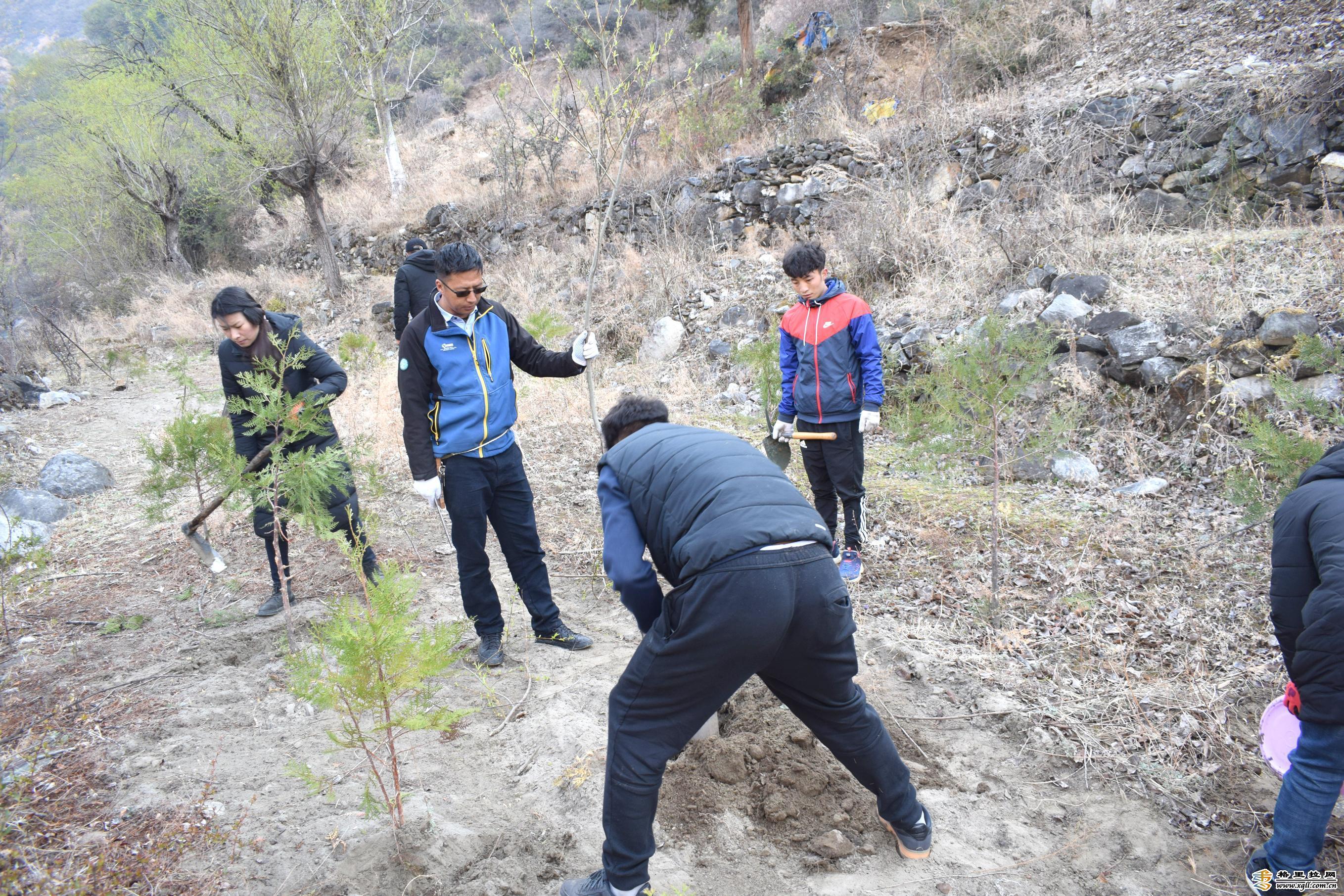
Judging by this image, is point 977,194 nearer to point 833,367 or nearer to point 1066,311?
point 1066,311

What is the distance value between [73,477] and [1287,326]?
394 inches

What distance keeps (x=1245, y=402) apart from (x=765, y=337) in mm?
4389

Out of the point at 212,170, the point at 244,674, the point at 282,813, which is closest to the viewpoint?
the point at 282,813

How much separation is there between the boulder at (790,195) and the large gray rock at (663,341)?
2.98m

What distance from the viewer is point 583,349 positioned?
11.4 ft

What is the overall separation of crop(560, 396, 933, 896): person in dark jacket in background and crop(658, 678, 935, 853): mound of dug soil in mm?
382

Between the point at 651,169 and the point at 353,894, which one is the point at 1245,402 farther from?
the point at 651,169

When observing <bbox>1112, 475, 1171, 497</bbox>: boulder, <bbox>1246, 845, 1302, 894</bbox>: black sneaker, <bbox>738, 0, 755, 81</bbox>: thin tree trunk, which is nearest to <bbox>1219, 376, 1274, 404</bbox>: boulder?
<bbox>1112, 475, 1171, 497</bbox>: boulder

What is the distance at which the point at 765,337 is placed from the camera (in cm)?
802

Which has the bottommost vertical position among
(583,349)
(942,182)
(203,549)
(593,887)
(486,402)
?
(593,887)

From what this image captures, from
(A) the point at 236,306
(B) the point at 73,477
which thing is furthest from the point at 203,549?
(B) the point at 73,477

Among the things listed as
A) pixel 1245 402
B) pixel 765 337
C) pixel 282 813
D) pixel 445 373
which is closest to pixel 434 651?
pixel 282 813

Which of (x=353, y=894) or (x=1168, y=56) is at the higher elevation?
(x=1168, y=56)

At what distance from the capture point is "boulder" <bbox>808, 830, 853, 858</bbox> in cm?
227
